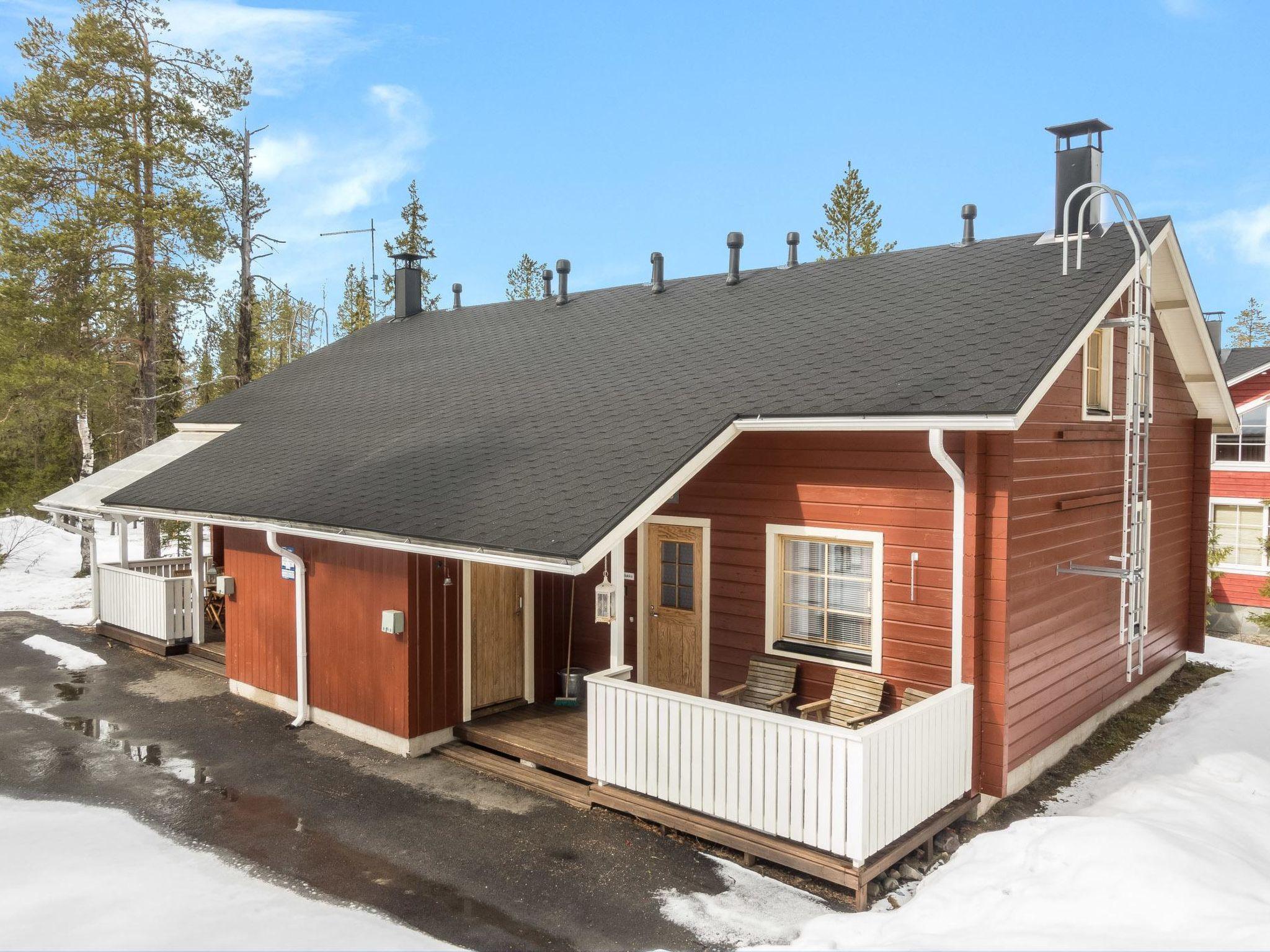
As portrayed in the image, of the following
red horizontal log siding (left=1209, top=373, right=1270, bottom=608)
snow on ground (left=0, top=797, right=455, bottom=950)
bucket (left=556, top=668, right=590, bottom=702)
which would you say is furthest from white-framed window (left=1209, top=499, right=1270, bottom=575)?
snow on ground (left=0, top=797, right=455, bottom=950)

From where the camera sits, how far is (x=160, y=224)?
59.3 feet

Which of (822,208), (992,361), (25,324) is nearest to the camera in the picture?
(992,361)

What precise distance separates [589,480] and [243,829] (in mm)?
3952

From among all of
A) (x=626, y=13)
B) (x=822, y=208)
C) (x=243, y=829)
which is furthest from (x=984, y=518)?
(x=822, y=208)

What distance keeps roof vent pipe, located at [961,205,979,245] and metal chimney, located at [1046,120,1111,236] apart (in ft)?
3.33

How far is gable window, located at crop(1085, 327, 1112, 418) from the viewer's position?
8.76m

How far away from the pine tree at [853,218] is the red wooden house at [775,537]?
1683 centimetres

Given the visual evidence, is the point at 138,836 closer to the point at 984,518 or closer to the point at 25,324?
the point at 984,518

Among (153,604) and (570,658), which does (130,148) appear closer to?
(153,604)

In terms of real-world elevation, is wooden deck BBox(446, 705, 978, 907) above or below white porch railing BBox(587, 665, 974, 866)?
below

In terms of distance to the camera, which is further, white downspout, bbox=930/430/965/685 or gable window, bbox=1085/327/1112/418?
gable window, bbox=1085/327/1112/418

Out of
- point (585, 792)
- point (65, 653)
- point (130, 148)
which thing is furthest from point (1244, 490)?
point (130, 148)

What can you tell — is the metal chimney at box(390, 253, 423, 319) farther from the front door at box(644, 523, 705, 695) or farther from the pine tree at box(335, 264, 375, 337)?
the pine tree at box(335, 264, 375, 337)

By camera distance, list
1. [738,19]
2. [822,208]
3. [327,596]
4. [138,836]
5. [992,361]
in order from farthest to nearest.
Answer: [822,208] → [738,19] → [327,596] → [992,361] → [138,836]
